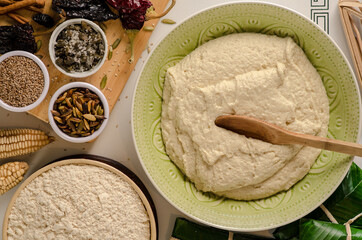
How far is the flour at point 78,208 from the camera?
6.24 feet

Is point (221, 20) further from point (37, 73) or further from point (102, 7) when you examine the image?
point (37, 73)

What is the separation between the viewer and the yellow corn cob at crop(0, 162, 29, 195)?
1.98 metres

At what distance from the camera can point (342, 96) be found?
1.83 m

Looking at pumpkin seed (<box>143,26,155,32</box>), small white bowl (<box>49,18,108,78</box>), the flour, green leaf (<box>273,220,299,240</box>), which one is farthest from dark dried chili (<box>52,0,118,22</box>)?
green leaf (<box>273,220,299,240</box>)

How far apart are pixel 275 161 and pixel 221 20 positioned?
2.35 ft

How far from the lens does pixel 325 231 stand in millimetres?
1875

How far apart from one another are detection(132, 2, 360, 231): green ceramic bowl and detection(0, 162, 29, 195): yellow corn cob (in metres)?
0.66

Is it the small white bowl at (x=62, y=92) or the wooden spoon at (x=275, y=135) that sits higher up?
the wooden spoon at (x=275, y=135)

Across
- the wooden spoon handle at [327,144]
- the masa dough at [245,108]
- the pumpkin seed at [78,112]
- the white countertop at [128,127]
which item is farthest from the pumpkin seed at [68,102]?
the wooden spoon handle at [327,144]

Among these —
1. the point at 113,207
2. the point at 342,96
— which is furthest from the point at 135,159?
the point at 342,96

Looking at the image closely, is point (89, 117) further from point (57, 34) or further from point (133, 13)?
point (133, 13)

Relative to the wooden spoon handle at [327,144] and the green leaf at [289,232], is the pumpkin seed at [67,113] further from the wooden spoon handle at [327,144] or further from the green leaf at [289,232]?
the green leaf at [289,232]

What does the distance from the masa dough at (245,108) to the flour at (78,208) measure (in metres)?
0.36

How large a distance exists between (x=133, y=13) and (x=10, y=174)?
103 centimetres
